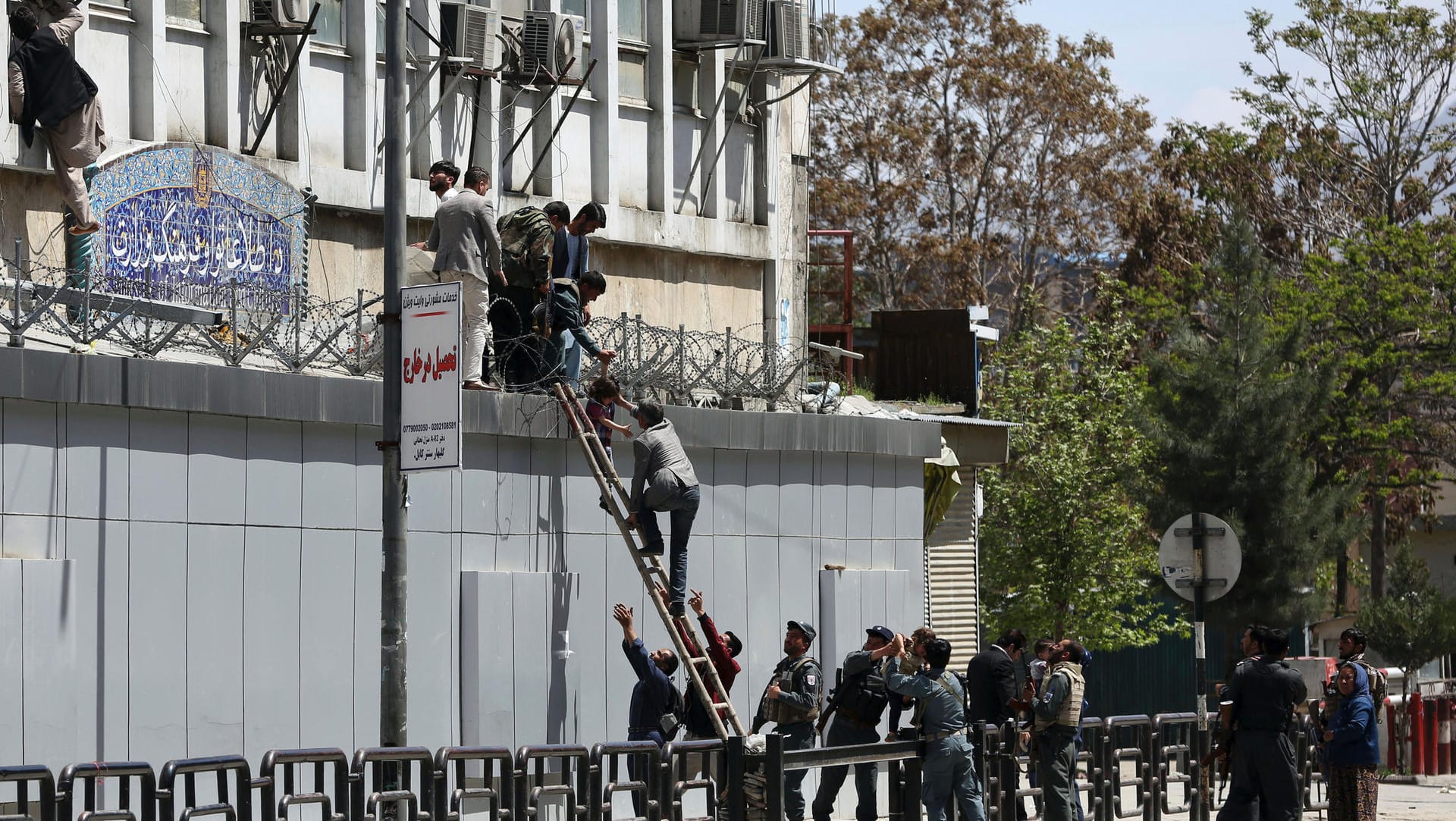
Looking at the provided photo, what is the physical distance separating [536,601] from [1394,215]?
34.6 meters

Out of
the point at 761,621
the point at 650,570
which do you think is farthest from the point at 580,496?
the point at 761,621

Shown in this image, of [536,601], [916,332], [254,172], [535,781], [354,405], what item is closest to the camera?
[535,781]

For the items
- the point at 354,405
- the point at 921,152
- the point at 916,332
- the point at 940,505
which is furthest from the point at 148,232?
the point at 921,152

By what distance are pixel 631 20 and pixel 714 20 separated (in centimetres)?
80

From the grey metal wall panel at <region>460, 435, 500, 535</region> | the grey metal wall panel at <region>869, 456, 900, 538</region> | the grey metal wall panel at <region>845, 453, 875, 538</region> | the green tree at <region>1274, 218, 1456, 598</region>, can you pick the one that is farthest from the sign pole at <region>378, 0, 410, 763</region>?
the green tree at <region>1274, 218, 1456, 598</region>

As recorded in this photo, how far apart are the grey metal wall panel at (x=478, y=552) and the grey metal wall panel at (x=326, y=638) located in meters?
1.09

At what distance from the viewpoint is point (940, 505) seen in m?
23.3

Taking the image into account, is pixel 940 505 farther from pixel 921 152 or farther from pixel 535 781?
pixel 921 152

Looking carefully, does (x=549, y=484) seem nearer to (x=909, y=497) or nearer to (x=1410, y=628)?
(x=909, y=497)

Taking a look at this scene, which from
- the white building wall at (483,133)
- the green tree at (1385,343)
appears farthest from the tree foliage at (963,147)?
the white building wall at (483,133)

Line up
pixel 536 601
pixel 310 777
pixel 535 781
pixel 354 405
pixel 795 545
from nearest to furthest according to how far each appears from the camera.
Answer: pixel 535 781 → pixel 310 777 → pixel 354 405 → pixel 536 601 → pixel 795 545

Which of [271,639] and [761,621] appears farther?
[761,621]

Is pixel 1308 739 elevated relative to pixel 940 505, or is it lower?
lower

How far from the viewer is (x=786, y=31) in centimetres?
2089
